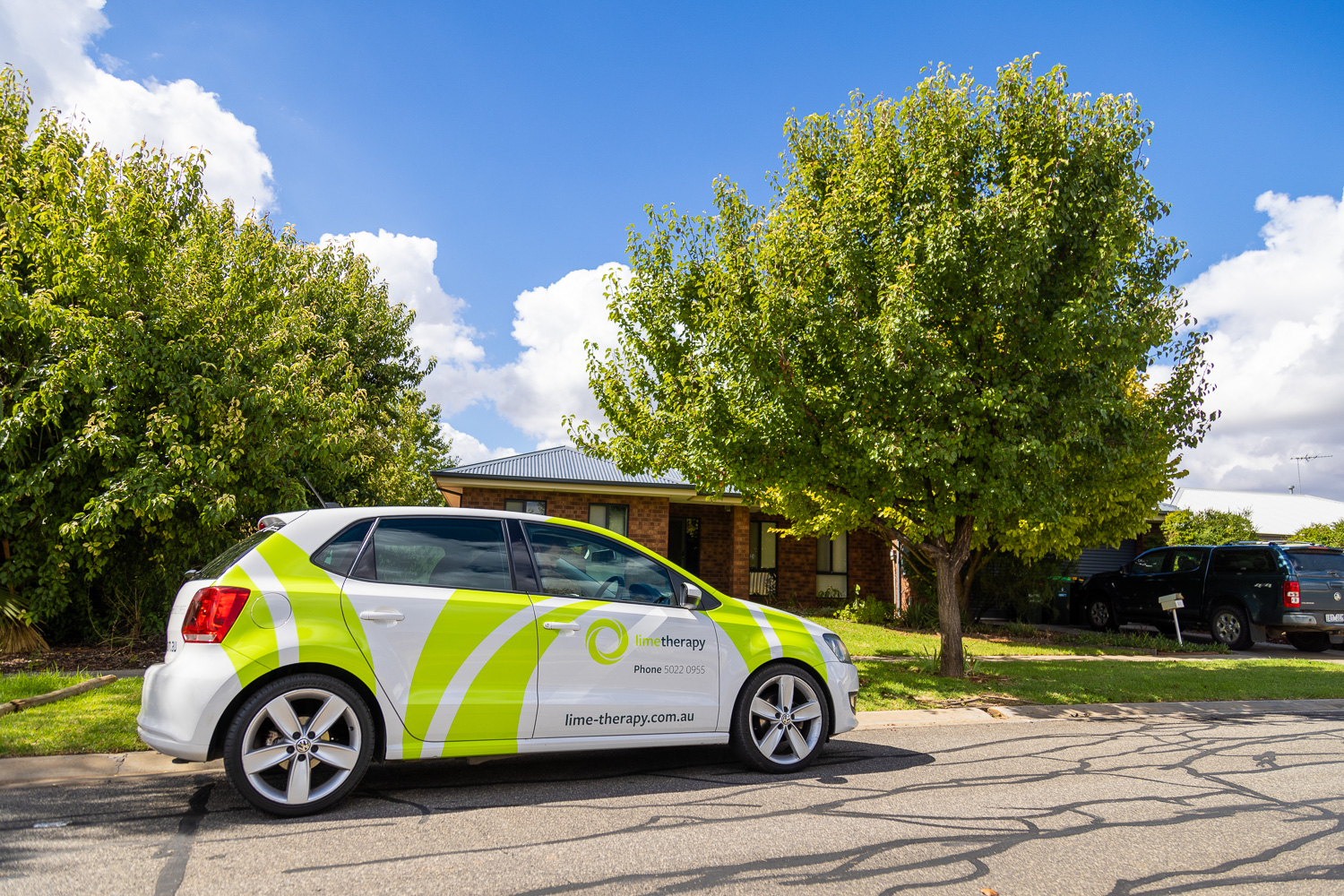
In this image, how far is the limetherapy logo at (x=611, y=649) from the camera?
4.80m

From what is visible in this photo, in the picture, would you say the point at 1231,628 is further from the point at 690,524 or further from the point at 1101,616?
the point at 690,524

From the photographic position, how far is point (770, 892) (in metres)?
3.34

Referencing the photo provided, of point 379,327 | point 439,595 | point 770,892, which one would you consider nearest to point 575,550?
point 439,595

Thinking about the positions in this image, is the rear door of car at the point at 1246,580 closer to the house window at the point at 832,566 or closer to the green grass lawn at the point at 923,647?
the green grass lawn at the point at 923,647

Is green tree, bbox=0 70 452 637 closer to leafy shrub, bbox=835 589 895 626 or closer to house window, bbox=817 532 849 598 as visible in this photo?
leafy shrub, bbox=835 589 895 626

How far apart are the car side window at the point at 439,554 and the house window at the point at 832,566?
1588 centimetres

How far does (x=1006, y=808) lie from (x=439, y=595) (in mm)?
3468

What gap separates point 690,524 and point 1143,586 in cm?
989

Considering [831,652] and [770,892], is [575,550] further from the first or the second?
[770,892]

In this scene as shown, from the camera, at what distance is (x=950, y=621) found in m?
9.74

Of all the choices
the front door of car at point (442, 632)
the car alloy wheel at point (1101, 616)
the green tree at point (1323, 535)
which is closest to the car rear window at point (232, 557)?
the front door of car at point (442, 632)

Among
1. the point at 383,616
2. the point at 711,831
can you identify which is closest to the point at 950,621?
the point at 711,831

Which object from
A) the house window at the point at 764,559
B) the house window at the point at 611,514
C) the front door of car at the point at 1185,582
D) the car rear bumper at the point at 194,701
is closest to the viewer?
the car rear bumper at the point at 194,701

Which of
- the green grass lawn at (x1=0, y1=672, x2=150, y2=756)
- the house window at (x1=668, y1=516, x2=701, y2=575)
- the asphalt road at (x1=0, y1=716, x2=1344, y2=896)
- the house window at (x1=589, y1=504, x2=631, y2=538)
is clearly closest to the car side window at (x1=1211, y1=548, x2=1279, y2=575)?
the asphalt road at (x1=0, y1=716, x2=1344, y2=896)
